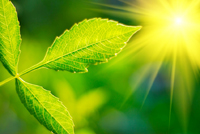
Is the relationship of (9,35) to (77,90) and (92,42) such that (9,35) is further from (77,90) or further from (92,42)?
(77,90)

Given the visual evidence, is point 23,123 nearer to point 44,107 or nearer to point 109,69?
point 109,69

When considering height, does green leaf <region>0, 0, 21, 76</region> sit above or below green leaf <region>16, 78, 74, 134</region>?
above

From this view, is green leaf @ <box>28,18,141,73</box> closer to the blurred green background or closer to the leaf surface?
the leaf surface

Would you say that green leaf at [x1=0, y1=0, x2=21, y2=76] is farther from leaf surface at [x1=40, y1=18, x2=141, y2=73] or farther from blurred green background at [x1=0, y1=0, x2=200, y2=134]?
blurred green background at [x1=0, y1=0, x2=200, y2=134]

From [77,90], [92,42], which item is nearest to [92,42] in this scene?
[92,42]

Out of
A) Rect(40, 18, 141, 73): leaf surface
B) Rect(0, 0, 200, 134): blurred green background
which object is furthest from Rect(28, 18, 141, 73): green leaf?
Rect(0, 0, 200, 134): blurred green background

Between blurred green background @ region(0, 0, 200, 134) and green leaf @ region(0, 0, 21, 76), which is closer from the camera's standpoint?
green leaf @ region(0, 0, 21, 76)

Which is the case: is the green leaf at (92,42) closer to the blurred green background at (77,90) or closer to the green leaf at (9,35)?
the green leaf at (9,35)
